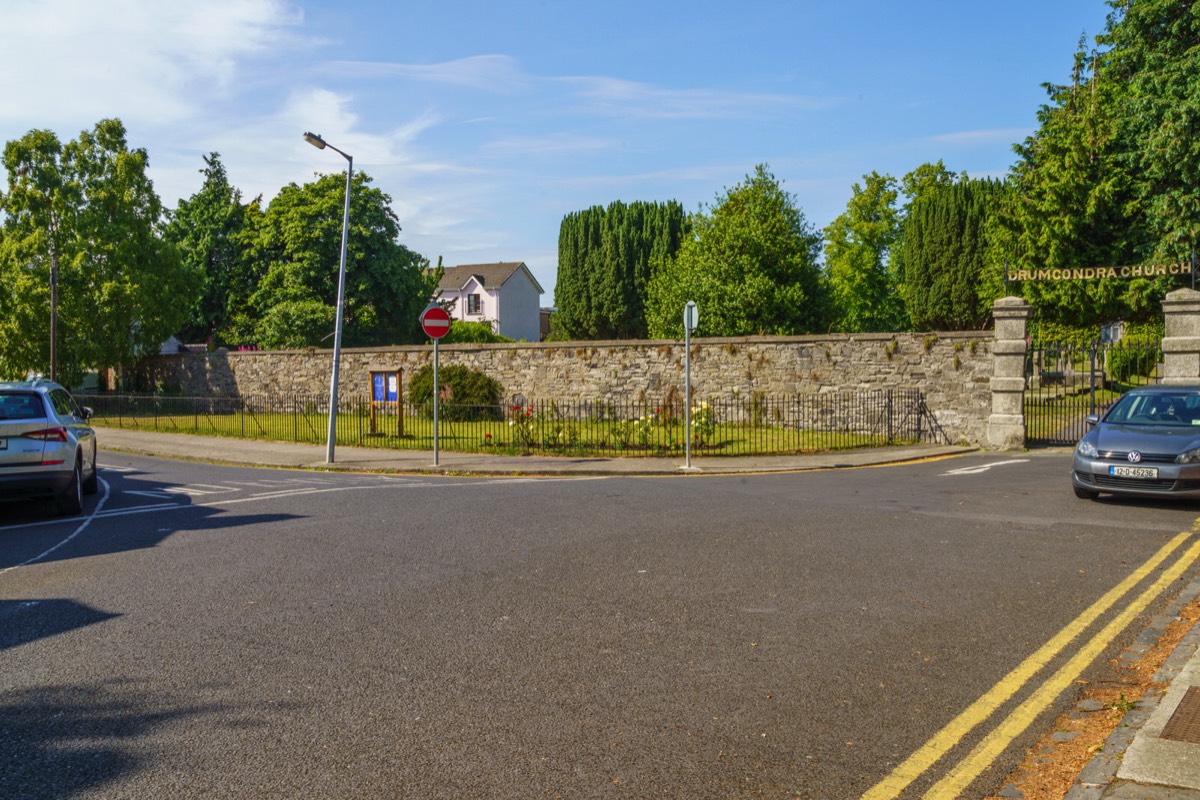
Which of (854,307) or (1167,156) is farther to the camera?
(854,307)

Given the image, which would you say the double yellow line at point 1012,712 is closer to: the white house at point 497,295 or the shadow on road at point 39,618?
the shadow on road at point 39,618

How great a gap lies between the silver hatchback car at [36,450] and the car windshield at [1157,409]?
1408cm

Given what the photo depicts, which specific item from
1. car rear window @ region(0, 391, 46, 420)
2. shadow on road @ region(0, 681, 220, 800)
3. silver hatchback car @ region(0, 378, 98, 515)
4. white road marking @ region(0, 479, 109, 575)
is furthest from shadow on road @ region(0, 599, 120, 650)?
car rear window @ region(0, 391, 46, 420)

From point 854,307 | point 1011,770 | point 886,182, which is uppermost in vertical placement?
point 886,182

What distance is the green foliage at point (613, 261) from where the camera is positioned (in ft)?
212

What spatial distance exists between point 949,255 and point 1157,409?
4448 cm

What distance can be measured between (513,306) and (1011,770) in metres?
78.2

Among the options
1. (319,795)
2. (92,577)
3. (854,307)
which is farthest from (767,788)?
(854,307)

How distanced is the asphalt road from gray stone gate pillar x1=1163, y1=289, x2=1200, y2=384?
9.14m

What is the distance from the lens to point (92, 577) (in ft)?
27.2

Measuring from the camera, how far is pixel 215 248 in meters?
52.0

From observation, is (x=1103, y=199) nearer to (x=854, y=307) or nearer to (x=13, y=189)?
(x=854, y=307)

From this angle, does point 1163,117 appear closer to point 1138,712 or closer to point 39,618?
point 1138,712

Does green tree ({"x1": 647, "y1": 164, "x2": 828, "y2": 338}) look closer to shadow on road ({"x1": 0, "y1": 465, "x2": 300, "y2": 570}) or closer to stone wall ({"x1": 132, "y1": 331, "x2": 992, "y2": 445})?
stone wall ({"x1": 132, "y1": 331, "x2": 992, "y2": 445})
